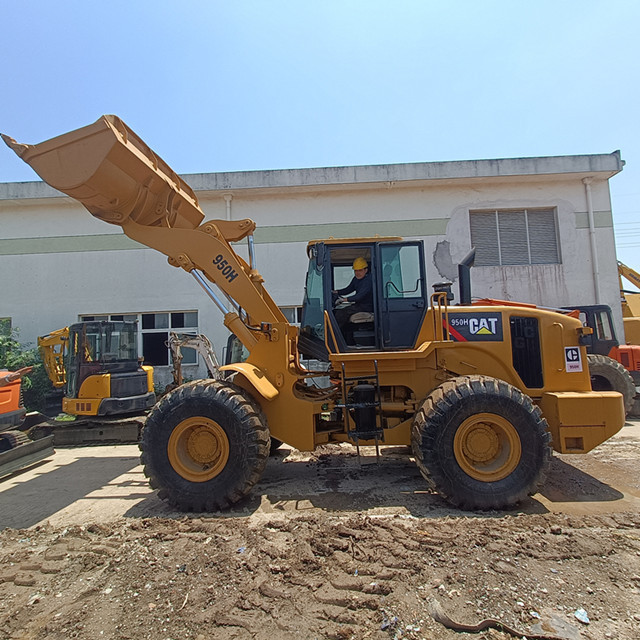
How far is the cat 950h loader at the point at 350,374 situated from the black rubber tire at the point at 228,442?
0.5 inches

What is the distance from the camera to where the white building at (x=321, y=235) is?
1262 cm

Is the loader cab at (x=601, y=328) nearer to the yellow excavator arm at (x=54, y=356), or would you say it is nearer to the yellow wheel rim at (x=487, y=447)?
the yellow wheel rim at (x=487, y=447)

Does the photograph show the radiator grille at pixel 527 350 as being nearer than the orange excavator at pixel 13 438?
Yes

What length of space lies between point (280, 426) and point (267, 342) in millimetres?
1010

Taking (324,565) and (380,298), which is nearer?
(324,565)

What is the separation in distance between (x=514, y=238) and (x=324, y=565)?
40.5 feet

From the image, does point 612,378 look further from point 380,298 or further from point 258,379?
point 258,379

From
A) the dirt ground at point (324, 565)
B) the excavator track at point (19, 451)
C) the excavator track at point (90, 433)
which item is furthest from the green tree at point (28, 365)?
the dirt ground at point (324, 565)

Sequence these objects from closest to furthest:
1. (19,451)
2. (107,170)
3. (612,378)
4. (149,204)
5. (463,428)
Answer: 1. (463,428)
2. (107,170)
3. (149,204)
4. (19,451)
5. (612,378)

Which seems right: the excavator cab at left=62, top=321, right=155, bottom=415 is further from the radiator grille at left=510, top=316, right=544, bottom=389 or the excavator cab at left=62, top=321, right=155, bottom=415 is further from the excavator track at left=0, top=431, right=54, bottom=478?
the radiator grille at left=510, top=316, right=544, bottom=389

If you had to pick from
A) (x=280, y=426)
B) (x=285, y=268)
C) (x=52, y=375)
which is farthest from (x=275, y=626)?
(x=285, y=268)

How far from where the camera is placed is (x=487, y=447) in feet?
13.9

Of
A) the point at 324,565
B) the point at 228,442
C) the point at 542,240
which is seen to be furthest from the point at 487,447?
the point at 542,240

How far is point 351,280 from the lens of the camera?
514 centimetres
